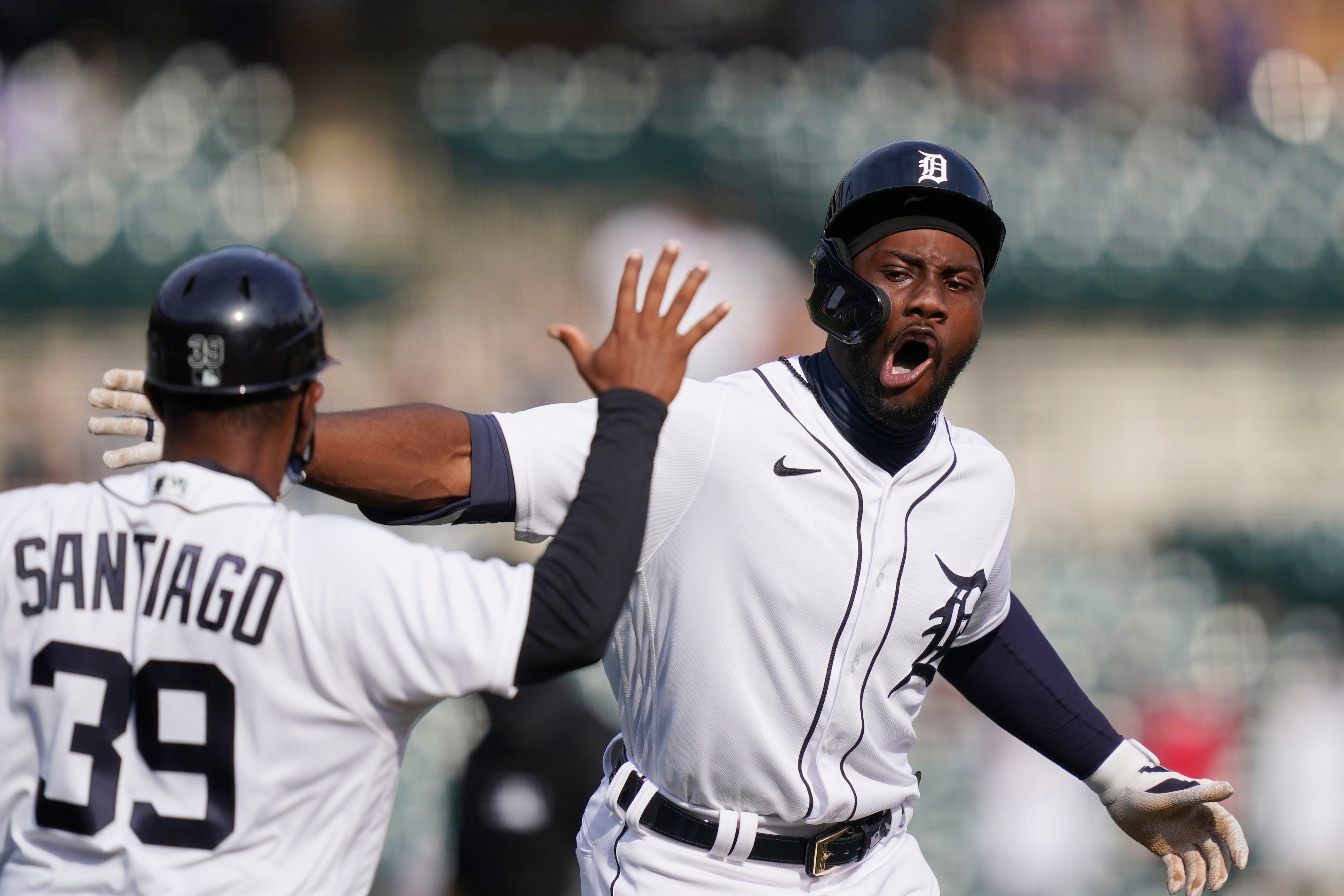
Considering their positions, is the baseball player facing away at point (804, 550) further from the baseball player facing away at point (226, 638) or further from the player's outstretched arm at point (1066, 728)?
the baseball player facing away at point (226, 638)

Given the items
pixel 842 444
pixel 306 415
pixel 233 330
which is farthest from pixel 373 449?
pixel 842 444

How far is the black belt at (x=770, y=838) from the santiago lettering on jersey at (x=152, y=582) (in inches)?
38.0

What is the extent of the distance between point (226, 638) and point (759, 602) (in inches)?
37.7

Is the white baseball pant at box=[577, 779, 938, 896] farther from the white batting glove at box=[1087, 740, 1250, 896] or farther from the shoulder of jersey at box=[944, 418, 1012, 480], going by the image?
the shoulder of jersey at box=[944, 418, 1012, 480]

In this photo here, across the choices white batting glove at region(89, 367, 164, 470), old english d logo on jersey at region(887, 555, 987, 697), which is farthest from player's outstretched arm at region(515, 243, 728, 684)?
old english d logo on jersey at region(887, 555, 987, 697)

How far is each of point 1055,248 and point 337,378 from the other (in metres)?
3.52

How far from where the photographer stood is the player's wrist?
8.65 feet

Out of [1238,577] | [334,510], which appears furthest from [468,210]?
[1238,577]

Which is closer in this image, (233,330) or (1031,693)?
(233,330)

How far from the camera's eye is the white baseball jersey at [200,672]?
1.56 metres

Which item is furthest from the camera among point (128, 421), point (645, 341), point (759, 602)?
point (759, 602)

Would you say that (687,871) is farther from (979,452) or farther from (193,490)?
(193,490)

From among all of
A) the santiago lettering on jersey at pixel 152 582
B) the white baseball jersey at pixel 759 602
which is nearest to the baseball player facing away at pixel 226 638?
→ the santiago lettering on jersey at pixel 152 582

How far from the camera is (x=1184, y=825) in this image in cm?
259
